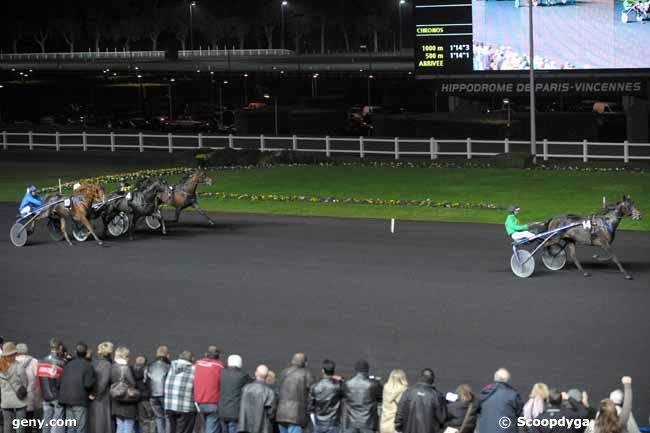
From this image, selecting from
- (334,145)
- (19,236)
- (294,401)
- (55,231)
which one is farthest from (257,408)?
(334,145)

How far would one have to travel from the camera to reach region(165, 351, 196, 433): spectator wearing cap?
12844 millimetres

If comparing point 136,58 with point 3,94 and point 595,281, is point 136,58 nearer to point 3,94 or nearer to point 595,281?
point 3,94

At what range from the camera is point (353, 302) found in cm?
1997

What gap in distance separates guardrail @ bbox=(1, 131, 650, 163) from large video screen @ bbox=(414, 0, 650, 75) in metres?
3.05

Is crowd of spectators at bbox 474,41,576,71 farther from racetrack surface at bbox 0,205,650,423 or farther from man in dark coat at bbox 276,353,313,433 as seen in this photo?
man in dark coat at bbox 276,353,313,433

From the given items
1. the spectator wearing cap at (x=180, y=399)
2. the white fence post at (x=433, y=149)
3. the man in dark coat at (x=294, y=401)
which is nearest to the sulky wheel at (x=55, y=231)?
the spectator wearing cap at (x=180, y=399)

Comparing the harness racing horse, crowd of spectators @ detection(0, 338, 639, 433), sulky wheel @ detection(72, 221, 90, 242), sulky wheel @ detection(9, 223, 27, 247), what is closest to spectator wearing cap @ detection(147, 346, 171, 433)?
crowd of spectators @ detection(0, 338, 639, 433)

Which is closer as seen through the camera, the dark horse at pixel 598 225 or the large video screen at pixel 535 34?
the dark horse at pixel 598 225

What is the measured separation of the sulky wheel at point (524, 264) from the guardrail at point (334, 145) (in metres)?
19.2

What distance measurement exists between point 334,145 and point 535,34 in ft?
32.6

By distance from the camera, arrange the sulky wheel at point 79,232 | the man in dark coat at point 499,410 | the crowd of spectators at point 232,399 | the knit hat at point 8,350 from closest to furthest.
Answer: the man in dark coat at point 499,410 < the crowd of spectators at point 232,399 < the knit hat at point 8,350 < the sulky wheel at point 79,232

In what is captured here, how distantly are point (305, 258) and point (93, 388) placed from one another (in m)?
11.7

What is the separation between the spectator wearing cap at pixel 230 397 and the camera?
12.6 m

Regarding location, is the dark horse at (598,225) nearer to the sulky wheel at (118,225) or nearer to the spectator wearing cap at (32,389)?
the sulky wheel at (118,225)
